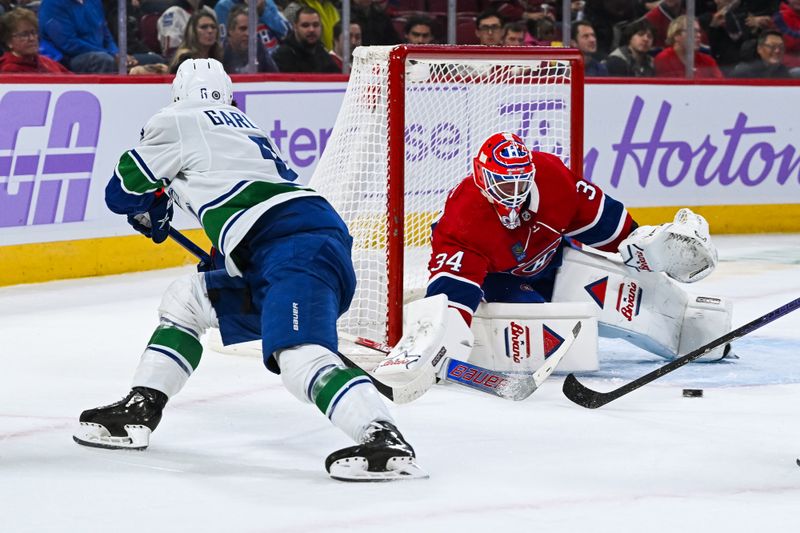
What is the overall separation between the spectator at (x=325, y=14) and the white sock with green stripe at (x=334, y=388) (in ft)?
13.4

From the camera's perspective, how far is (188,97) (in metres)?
3.32

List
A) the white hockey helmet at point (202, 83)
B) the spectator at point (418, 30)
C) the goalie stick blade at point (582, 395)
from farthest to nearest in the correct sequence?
1. the spectator at point (418, 30)
2. the goalie stick blade at point (582, 395)
3. the white hockey helmet at point (202, 83)

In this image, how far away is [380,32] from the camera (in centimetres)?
705

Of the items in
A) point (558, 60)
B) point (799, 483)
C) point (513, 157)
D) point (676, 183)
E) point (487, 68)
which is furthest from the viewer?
point (676, 183)

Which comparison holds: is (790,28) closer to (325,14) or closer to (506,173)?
(325,14)

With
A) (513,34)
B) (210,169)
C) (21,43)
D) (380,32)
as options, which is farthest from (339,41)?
(210,169)

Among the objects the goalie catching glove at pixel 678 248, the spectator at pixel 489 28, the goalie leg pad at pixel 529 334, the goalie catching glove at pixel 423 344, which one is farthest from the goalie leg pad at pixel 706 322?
the spectator at pixel 489 28

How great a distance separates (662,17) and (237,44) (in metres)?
2.56

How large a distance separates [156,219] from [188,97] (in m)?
0.33

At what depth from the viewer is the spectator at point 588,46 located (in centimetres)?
764

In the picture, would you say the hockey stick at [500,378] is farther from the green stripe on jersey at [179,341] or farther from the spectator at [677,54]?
the spectator at [677,54]

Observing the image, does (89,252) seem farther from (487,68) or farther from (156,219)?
(156,219)

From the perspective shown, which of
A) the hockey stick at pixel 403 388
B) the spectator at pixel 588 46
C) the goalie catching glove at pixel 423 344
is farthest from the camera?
the spectator at pixel 588 46

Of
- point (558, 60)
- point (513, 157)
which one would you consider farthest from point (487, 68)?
point (513, 157)
